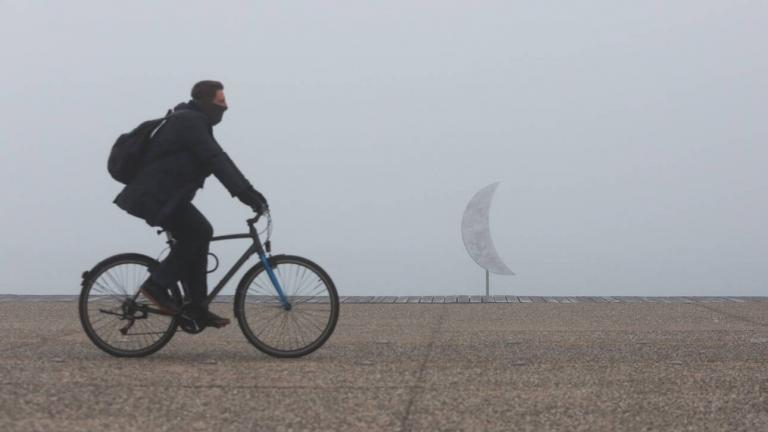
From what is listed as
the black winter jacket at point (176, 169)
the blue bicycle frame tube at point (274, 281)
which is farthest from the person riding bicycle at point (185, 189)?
the blue bicycle frame tube at point (274, 281)

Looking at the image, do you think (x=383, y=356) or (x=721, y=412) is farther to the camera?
(x=383, y=356)

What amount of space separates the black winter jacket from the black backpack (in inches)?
1.5

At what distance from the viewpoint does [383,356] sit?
5.52 meters

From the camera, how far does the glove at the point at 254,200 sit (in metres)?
5.34

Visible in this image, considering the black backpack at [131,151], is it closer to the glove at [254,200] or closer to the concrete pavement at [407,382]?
the glove at [254,200]

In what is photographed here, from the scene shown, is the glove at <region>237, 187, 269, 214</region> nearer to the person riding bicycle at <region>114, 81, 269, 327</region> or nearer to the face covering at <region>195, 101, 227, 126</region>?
the person riding bicycle at <region>114, 81, 269, 327</region>

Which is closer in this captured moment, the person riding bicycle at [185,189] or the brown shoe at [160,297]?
the person riding bicycle at [185,189]

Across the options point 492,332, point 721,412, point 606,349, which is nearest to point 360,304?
point 492,332

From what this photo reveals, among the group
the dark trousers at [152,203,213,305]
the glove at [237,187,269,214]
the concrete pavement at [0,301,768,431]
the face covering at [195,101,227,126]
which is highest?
the face covering at [195,101,227,126]

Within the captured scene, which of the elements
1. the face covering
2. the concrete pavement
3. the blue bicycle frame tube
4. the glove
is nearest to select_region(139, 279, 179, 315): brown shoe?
the concrete pavement

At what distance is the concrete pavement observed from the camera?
3.83 m

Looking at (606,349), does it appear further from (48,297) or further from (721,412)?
(48,297)

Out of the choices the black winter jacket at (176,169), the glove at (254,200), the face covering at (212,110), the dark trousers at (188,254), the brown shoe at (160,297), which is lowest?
the brown shoe at (160,297)

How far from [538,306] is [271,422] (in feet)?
20.9
